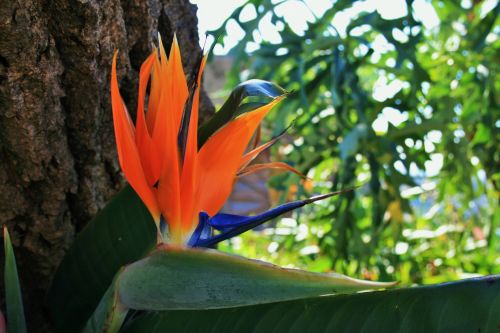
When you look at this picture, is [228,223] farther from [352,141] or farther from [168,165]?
[352,141]

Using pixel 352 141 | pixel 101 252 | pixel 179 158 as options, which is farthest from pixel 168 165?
pixel 352 141

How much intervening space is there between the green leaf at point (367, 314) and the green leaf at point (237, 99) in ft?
0.45

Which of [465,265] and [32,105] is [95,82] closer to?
[32,105]

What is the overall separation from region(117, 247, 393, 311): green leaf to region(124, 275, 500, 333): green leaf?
0.10 feet

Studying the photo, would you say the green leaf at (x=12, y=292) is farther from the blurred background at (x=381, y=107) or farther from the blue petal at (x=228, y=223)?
the blurred background at (x=381, y=107)

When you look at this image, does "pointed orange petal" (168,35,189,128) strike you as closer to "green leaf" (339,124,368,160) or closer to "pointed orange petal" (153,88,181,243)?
"pointed orange petal" (153,88,181,243)

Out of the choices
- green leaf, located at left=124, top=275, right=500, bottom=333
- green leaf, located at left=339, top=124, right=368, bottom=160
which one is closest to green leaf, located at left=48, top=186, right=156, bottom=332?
green leaf, located at left=124, top=275, right=500, bottom=333

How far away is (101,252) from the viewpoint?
1.73 feet

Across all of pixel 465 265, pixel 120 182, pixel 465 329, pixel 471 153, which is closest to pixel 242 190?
pixel 465 265

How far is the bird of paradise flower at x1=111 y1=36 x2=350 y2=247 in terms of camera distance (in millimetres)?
433

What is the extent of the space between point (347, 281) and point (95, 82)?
288 mm

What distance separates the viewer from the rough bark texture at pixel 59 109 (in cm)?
50

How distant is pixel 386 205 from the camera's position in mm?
1335

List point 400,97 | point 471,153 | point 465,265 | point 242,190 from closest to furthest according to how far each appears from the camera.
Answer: point 400,97, point 471,153, point 465,265, point 242,190
